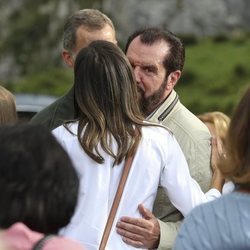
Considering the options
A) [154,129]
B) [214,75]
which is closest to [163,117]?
[154,129]

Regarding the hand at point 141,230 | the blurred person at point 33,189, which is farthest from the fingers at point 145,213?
the blurred person at point 33,189

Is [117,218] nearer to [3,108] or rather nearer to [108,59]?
[108,59]

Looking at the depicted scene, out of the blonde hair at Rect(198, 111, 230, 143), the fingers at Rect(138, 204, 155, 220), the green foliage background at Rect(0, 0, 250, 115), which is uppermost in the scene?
the fingers at Rect(138, 204, 155, 220)

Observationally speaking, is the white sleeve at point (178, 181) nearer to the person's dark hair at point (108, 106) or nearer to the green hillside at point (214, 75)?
the person's dark hair at point (108, 106)

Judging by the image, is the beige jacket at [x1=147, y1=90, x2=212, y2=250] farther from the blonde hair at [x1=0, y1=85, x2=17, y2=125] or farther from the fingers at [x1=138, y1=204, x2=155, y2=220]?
the blonde hair at [x1=0, y1=85, x2=17, y2=125]

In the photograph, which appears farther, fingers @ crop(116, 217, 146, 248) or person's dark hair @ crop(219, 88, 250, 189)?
fingers @ crop(116, 217, 146, 248)

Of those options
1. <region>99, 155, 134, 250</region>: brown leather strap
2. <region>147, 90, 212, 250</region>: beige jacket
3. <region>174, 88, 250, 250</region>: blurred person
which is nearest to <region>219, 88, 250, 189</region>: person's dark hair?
<region>174, 88, 250, 250</region>: blurred person

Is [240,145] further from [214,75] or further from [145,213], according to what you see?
[214,75]

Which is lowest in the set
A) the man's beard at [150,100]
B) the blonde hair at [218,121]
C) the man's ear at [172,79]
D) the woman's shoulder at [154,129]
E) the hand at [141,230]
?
the blonde hair at [218,121]

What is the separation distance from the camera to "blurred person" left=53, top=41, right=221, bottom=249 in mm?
3766

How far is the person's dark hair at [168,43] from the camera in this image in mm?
4703

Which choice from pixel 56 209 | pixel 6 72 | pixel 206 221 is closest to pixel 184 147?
pixel 206 221

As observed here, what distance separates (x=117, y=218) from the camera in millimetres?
3809

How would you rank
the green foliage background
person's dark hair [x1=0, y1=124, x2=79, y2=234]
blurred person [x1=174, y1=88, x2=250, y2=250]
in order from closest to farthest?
person's dark hair [x1=0, y1=124, x2=79, y2=234] < blurred person [x1=174, y1=88, x2=250, y2=250] < the green foliage background
